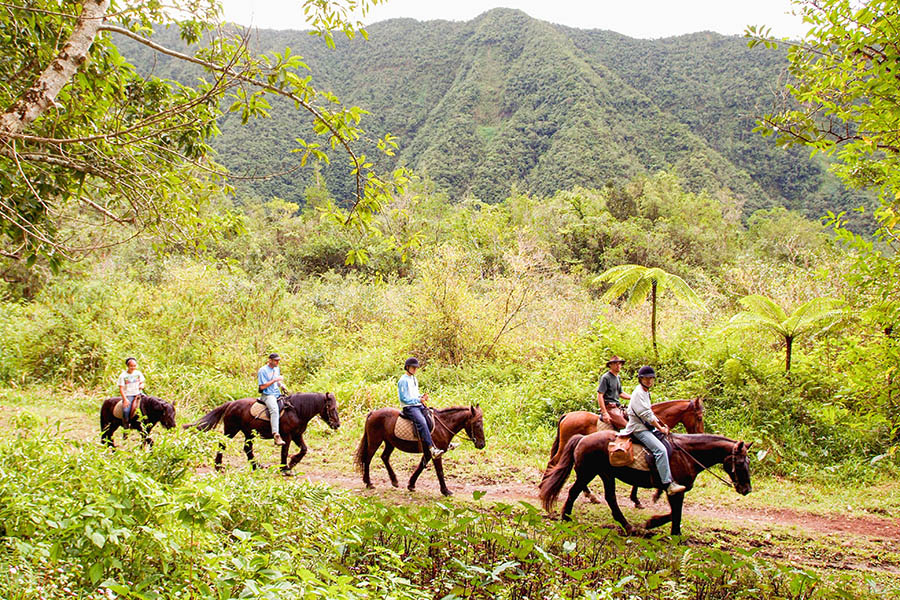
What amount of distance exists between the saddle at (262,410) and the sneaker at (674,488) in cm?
582

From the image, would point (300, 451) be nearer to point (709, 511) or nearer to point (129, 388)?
point (129, 388)

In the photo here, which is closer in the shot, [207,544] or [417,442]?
[207,544]

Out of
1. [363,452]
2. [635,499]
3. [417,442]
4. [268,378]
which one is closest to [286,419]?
[268,378]

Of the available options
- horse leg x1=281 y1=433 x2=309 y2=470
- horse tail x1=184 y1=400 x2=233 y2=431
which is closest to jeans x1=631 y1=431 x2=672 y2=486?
A: horse leg x1=281 y1=433 x2=309 y2=470

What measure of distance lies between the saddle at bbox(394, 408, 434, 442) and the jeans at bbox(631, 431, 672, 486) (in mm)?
2998

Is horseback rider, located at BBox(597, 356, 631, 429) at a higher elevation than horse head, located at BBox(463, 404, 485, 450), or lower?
higher

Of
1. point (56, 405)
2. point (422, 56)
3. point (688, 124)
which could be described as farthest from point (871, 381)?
point (422, 56)

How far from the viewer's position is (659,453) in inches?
250

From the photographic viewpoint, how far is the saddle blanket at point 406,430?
8.07 metres

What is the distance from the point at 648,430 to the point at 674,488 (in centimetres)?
69

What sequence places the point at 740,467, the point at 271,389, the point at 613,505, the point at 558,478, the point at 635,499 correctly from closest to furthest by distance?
the point at 740,467 < the point at 613,505 < the point at 558,478 < the point at 635,499 < the point at 271,389

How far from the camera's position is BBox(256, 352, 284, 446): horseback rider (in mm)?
8602

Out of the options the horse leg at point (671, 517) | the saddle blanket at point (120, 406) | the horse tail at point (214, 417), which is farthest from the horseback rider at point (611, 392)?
the saddle blanket at point (120, 406)

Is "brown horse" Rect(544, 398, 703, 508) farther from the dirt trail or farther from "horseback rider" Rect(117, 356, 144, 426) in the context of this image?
"horseback rider" Rect(117, 356, 144, 426)
